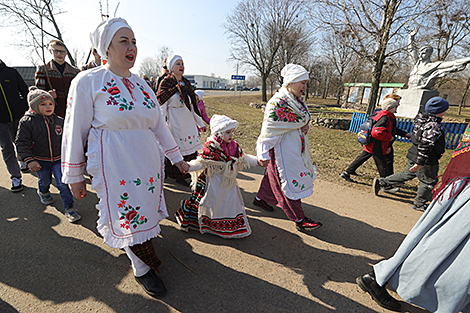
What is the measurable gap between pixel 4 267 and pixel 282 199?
3036 millimetres

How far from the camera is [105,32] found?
1790mm

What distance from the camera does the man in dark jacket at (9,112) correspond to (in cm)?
391

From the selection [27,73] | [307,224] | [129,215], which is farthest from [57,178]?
[27,73]

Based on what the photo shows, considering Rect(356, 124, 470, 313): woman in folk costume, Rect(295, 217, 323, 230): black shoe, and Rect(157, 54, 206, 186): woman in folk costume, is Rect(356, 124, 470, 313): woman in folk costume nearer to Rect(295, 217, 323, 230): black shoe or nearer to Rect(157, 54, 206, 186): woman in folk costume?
Rect(295, 217, 323, 230): black shoe

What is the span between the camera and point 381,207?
396 centimetres

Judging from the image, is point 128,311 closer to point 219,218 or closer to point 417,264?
point 219,218

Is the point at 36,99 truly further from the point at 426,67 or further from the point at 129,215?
the point at 426,67

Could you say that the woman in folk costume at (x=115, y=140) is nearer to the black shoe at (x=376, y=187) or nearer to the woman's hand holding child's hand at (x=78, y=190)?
the woman's hand holding child's hand at (x=78, y=190)

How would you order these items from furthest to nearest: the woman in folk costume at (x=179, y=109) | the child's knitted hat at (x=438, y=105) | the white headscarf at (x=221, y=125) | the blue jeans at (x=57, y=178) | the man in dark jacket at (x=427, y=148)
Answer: the woman in folk costume at (x=179, y=109), the man in dark jacket at (x=427, y=148), the child's knitted hat at (x=438, y=105), the blue jeans at (x=57, y=178), the white headscarf at (x=221, y=125)

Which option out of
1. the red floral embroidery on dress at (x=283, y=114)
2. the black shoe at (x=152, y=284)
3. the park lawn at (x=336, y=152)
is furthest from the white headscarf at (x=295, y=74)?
the park lawn at (x=336, y=152)

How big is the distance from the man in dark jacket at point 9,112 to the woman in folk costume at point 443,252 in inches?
206

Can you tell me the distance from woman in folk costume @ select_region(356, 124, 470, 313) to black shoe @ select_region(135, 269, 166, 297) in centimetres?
192

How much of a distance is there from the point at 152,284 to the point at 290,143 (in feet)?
6.98

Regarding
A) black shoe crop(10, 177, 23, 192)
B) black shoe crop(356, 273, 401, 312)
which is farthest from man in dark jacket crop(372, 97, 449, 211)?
black shoe crop(10, 177, 23, 192)
